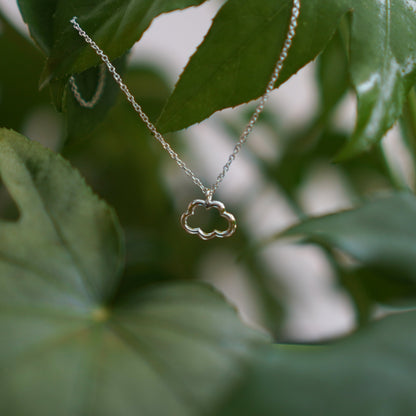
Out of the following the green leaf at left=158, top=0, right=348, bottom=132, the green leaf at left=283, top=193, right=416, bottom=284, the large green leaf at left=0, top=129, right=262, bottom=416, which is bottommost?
the large green leaf at left=0, top=129, right=262, bottom=416

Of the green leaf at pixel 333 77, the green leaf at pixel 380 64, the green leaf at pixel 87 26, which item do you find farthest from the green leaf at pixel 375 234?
the green leaf at pixel 333 77

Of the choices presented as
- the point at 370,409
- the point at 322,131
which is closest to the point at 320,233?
the point at 370,409

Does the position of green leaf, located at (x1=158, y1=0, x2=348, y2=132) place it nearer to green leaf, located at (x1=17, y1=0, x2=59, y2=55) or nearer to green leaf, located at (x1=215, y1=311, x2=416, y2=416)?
green leaf, located at (x1=17, y1=0, x2=59, y2=55)

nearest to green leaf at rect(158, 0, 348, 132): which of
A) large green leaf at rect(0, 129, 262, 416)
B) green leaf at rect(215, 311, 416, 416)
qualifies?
large green leaf at rect(0, 129, 262, 416)

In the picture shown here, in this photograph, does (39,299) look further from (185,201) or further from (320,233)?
(185,201)

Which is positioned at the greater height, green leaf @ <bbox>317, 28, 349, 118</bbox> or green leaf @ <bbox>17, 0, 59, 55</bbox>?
green leaf @ <bbox>17, 0, 59, 55</bbox>
